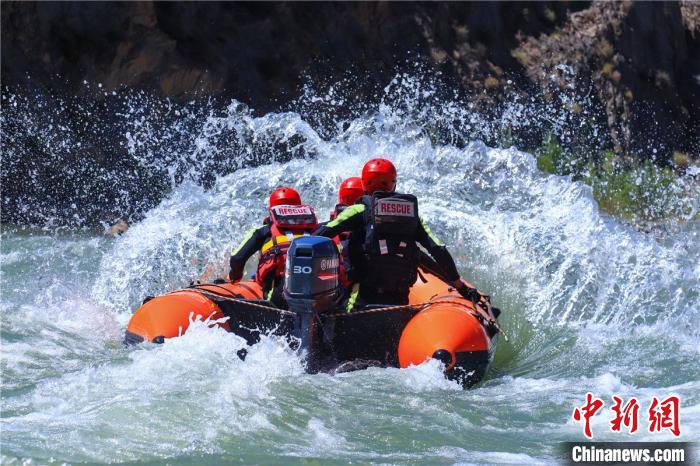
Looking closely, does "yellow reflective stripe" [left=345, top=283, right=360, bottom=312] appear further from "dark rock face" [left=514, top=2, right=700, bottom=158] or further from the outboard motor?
"dark rock face" [left=514, top=2, right=700, bottom=158]

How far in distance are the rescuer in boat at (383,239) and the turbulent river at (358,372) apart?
0.80 m

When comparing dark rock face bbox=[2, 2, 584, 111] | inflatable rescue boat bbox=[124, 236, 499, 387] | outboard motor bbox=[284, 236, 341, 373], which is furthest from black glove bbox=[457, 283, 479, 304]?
dark rock face bbox=[2, 2, 584, 111]

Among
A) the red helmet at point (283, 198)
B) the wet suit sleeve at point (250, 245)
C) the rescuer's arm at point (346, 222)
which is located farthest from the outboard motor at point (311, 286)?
the red helmet at point (283, 198)

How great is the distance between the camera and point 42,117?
49.0ft

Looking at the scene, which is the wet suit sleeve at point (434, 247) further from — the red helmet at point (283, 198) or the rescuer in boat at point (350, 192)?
the red helmet at point (283, 198)

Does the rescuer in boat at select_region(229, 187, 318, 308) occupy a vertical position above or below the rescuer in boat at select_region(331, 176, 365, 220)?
below

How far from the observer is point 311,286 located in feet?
21.0

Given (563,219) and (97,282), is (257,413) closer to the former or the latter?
(97,282)

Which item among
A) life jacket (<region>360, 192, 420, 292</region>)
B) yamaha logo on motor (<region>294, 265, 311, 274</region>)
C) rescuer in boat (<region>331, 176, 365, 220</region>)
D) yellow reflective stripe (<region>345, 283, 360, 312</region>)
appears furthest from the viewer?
rescuer in boat (<region>331, 176, 365, 220</region>)

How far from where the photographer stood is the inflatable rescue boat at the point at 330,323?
20.9 feet

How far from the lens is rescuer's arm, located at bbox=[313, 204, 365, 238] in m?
6.85

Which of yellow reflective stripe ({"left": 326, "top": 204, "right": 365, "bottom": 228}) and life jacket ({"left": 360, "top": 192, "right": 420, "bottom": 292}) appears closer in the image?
life jacket ({"left": 360, "top": 192, "right": 420, "bottom": 292})

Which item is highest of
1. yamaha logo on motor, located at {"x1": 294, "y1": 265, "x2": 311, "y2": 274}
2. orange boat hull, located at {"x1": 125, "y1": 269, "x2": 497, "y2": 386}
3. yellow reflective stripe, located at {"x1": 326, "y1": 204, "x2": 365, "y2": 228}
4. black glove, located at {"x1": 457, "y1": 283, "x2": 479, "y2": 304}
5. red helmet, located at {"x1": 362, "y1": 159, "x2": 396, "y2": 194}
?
red helmet, located at {"x1": 362, "y1": 159, "x2": 396, "y2": 194}

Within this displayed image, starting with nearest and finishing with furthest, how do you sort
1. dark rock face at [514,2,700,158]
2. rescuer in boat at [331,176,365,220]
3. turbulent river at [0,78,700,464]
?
turbulent river at [0,78,700,464] < rescuer in boat at [331,176,365,220] < dark rock face at [514,2,700,158]
